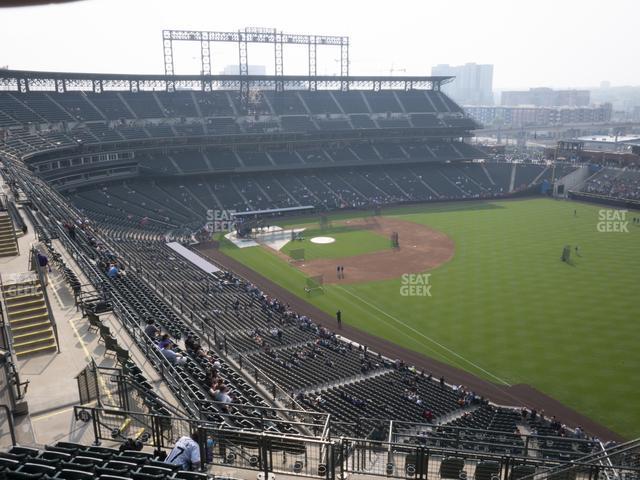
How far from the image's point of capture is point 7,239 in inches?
939

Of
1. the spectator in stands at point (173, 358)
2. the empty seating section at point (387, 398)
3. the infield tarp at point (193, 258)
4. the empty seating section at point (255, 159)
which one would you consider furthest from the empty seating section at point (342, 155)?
the spectator in stands at point (173, 358)

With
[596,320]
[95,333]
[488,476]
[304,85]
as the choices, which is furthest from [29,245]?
[304,85]

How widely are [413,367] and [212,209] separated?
4229 cm

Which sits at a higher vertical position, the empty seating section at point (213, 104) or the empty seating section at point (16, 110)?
the empty seating section at point (213, 104)

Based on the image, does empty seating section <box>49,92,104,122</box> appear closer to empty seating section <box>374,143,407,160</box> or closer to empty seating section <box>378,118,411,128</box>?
empty seating section <box>374,143,407,160</box>

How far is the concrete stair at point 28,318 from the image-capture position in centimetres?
1605

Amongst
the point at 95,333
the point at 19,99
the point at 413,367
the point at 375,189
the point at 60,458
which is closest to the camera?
the point at 60,458

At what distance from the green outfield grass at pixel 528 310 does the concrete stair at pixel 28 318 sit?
2007cm

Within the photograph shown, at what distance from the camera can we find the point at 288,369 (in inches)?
1003

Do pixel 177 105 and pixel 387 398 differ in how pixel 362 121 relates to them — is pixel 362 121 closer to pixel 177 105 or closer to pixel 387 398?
pixel 177 105

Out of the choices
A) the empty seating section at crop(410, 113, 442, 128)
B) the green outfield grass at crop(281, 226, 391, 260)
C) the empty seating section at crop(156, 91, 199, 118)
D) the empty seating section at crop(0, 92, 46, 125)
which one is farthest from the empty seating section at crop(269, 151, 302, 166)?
the empty seating section at crop(0, 92, 46, 125)

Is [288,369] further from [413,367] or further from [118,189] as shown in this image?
[118,189]

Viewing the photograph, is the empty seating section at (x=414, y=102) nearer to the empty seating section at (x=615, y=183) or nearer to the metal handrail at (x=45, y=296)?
the empty seating section at (x=615, y=183)

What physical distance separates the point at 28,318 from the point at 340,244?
3830 centimetres
